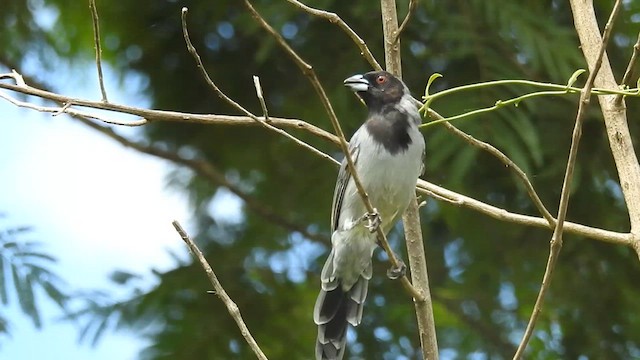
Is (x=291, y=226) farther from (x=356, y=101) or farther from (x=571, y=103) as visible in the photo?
(x=571, y=103)

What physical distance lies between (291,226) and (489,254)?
1.14 metres

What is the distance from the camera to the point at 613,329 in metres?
5.64

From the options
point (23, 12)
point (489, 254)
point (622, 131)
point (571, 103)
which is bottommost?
point (622, 131)

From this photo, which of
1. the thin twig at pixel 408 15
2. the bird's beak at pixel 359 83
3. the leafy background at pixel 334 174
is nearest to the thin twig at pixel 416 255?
the thin twig at pixel 408 15

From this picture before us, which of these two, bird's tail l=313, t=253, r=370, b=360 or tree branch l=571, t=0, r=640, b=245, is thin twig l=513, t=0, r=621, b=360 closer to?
tree branch l=571, t=0, r=640, b=245

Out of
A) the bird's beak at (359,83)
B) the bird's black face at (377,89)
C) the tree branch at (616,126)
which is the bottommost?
the tree branch at (616,126)

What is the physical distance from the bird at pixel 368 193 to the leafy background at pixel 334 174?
990 mm

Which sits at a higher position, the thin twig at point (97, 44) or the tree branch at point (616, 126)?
the thin twig at point (97, 44)

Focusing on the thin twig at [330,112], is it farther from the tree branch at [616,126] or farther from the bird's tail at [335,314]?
the bird's tail at [335,314]

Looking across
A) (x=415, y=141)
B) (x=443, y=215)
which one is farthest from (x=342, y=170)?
(x=443, y=215)

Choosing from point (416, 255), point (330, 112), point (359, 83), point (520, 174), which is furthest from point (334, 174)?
point (330, 112)

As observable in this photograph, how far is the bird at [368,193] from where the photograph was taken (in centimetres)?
371

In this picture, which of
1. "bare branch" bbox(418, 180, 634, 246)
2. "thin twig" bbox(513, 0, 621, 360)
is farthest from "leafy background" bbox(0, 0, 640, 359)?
"thin twig" bbox(513, 0, 621, 360)

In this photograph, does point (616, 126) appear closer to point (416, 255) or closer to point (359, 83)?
point (416, 255)
